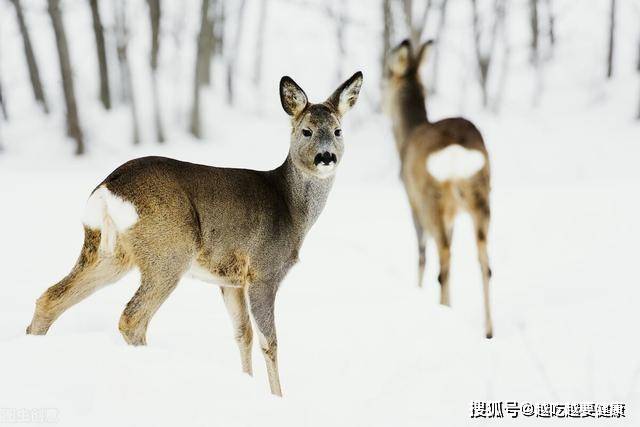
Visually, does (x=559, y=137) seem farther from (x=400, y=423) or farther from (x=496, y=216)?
(x=400, y=423)

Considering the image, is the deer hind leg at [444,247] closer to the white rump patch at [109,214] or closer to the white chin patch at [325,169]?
the white chin patch at [325,169]

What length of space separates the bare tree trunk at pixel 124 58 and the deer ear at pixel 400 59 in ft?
29.2

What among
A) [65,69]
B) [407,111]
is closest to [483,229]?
[407,111]

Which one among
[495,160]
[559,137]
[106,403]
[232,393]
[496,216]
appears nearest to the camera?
[106,403]

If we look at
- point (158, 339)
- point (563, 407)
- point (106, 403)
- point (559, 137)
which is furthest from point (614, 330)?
point (559, 137)

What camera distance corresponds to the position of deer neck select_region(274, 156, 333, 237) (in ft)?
13.5

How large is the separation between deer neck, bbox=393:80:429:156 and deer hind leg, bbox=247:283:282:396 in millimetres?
3353

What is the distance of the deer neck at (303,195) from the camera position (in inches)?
161

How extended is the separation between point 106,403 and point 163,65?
1961 centimetres

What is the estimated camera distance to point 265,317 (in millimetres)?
3801

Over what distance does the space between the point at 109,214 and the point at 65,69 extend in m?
11.3

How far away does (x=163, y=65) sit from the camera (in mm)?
21203

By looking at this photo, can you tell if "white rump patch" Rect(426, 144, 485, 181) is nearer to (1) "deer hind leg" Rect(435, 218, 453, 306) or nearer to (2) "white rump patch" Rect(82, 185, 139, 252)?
(1) "deer hind leg" Rect(435, 218, 453, 306)

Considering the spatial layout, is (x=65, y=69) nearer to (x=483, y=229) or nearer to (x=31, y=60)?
(x=31, y=60)
